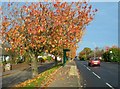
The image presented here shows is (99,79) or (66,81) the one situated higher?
(66,81)

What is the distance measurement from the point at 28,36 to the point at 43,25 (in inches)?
61.2

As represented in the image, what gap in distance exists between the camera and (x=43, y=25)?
65.7ft

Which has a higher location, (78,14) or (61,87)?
(78,14)

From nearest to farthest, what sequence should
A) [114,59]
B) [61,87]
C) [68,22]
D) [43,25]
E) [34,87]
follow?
[34,87] → [61,87] → [43,25] → [68,22] → [114,59]

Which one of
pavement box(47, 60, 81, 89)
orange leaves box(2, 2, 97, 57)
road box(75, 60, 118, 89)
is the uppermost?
orange leaves box(2, 2, 97, 57)

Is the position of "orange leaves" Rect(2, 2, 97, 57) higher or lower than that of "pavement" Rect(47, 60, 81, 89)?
higher

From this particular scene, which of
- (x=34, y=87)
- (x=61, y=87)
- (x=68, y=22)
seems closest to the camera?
(x=34, y=87)

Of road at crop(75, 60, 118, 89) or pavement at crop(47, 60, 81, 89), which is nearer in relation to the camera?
pavement at crop(47, 60, 81, 89)

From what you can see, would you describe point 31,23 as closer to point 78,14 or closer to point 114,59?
point 78,14

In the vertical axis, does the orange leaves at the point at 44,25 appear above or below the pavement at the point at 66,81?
above

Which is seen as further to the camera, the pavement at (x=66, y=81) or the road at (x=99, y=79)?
the road at (x=99, y=79)

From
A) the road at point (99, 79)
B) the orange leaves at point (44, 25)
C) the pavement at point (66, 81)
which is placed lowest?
the road at point (99, 79)

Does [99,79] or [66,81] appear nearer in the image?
[66,81]

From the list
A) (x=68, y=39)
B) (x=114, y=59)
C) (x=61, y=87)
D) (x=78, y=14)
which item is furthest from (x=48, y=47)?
(x=114, y=59)
